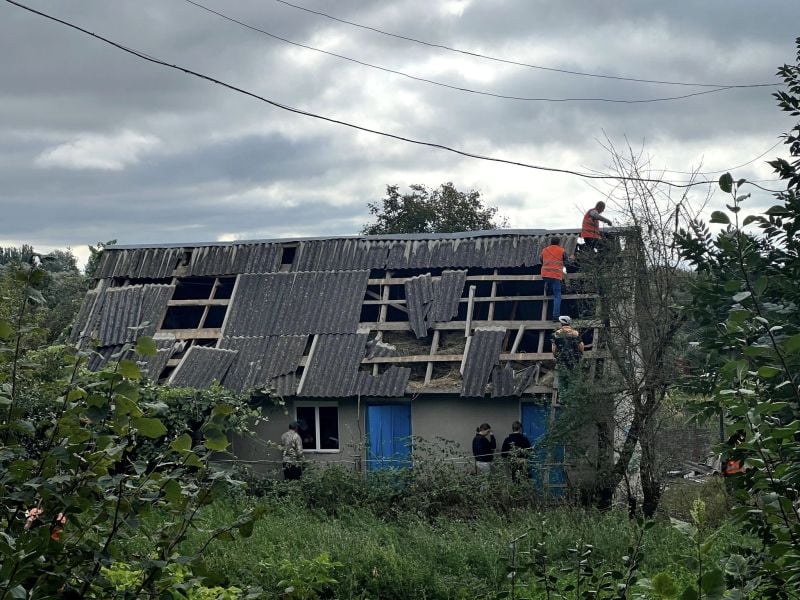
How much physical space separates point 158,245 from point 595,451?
12120 millimetres

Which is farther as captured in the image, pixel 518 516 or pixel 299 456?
pixel 299 456

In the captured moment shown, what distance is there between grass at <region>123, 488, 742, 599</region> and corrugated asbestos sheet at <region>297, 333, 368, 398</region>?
445cm

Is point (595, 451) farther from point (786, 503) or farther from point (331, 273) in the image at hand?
point (786, 503)

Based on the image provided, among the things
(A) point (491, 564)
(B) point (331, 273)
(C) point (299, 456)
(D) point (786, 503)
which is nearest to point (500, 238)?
(B) point (331, 273)

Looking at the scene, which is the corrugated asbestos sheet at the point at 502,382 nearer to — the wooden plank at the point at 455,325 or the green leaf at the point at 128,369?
the wooden plank at the point at 455,325

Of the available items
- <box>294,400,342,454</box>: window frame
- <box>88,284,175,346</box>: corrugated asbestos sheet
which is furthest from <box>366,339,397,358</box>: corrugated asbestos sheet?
<box>88,284,175,346</box>: corrugated asbestos sheet

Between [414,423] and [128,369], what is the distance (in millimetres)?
15479

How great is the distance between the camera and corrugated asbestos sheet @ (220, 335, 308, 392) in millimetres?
18719

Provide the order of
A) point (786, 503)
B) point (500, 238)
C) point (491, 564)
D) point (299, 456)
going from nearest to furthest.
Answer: point (786, 503)
point (491, 564)
point (299, 456)
point (500, 238)

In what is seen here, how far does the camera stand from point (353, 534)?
484 inches

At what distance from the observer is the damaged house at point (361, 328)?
58.5 ft

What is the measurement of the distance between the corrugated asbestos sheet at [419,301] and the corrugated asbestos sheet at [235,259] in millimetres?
3540

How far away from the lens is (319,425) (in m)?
18.7

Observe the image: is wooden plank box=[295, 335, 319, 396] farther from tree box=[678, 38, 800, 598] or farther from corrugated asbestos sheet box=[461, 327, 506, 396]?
tree box=[678, 38, 800, 598]
